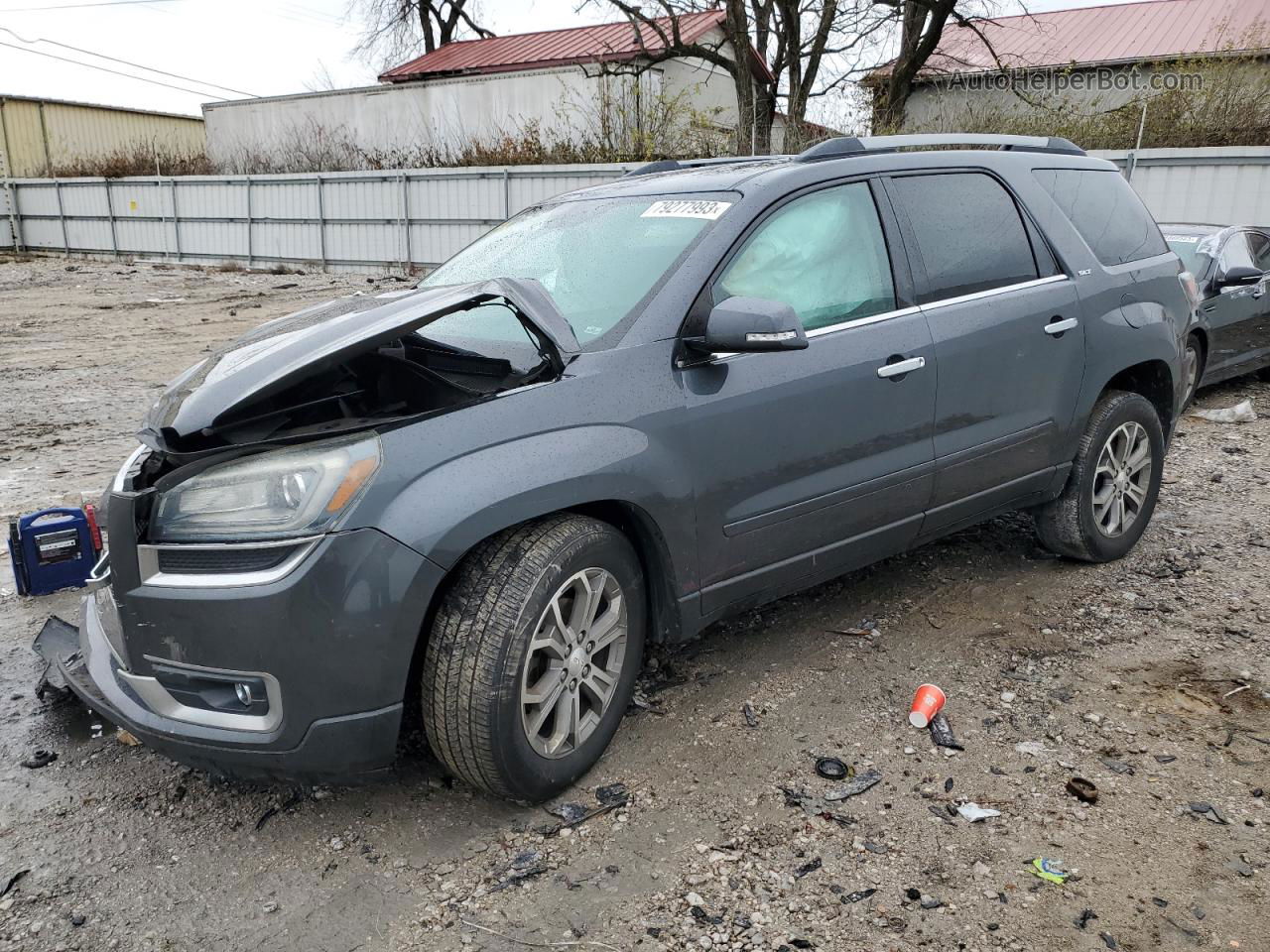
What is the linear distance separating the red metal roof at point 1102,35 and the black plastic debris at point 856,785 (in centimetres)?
2519

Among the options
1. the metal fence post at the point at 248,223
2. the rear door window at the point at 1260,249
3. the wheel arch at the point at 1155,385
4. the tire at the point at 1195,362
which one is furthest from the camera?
the metal fence post at the point at 248,223

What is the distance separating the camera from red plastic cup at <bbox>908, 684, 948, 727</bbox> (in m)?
3.22

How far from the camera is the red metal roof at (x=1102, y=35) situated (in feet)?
85.0

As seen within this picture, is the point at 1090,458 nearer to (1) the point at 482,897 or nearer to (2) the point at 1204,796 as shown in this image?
(2) the point at 1204,796

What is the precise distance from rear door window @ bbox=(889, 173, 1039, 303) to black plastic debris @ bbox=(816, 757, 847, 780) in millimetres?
1692

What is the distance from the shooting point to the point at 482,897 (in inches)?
96.0

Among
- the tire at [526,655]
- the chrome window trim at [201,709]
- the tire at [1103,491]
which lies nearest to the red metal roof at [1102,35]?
the tire at [1103,491]

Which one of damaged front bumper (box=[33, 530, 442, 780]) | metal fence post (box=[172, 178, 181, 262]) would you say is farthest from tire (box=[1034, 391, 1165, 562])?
metal fence post (box=[172, 178, 181, 262])

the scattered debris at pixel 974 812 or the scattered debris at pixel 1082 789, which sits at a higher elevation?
the scattered debris at pixel 1082 789

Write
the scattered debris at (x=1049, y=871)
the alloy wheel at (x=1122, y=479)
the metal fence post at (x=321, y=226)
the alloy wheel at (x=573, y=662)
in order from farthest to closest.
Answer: the metal fence post at (x=321, y=226) → the alloy wheel at (x=1122, y=479) → the alloy wheel at (x=573, y=662) → the scattered debris at (x=1049, y=871)

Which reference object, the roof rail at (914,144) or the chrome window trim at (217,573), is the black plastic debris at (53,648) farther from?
the roof rail at (914,144)

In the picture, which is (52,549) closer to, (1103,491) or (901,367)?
(901,367)

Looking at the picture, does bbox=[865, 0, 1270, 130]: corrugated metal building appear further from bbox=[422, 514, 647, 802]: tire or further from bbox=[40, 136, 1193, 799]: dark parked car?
bbox=[422, 514, 647, 802]: tire

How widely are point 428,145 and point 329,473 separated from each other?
24.6 meters
